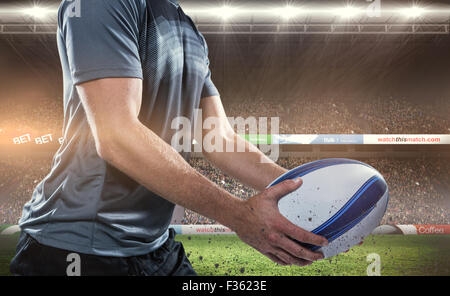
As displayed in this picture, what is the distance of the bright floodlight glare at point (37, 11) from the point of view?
32.8 ft

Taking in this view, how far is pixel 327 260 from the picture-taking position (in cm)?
518

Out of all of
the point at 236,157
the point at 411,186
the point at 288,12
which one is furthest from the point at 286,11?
the point at 236,157

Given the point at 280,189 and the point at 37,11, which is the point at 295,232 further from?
the point at 37,11

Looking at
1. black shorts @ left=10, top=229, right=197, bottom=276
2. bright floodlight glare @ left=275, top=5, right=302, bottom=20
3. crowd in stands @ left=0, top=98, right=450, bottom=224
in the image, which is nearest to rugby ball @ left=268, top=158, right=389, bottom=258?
black shorts @ left=10, top=229, right=197, bottom=276

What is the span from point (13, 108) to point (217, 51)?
7634 millimetres

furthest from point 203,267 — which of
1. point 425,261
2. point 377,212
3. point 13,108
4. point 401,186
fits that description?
point 13,108

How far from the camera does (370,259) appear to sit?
16.7ft

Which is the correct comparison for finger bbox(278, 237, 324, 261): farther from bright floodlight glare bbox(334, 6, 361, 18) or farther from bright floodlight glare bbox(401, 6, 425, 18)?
bright floodlight glare bbox(401, 6, 425, 18)

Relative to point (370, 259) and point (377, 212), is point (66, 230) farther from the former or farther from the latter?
point (370, 259)

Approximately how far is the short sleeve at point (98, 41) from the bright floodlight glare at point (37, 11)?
10.8 m

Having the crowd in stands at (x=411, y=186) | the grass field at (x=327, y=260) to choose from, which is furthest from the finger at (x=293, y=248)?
the crowd in stands at (x=411, y=186)

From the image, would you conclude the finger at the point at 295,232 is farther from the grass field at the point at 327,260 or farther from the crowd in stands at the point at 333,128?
the crowd in stands at the point at 333,128

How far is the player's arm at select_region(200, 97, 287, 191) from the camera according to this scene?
1.39 meters

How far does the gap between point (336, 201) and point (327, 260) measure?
4468 mm
